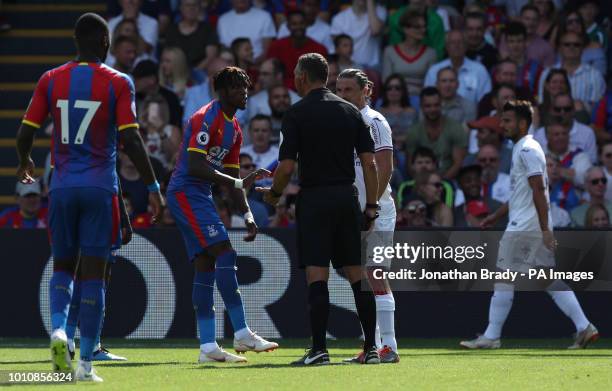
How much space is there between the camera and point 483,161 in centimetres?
1633

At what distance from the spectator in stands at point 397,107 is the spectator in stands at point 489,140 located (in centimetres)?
79

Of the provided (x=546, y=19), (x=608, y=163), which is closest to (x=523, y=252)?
(x=608, y=163)

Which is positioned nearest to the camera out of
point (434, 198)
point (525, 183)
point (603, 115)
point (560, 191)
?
point (525, 183)

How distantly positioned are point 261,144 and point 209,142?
6.29 meters

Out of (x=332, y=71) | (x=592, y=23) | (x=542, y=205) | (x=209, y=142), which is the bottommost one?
(x=542, y=205)

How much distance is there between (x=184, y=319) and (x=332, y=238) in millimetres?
4827

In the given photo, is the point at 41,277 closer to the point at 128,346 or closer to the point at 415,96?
the point at 128,346

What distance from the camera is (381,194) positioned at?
34.2 feet

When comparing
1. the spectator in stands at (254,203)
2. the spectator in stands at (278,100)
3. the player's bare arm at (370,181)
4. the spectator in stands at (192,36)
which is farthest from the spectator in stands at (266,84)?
the player's bare arm at (370,181)

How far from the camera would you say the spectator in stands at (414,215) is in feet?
50.5

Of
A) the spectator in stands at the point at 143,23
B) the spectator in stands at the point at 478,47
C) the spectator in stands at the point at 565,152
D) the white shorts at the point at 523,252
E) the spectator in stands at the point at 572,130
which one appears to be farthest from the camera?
the spectator in stands at the point at 143,23

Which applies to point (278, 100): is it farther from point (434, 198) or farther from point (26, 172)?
point (26, 172)

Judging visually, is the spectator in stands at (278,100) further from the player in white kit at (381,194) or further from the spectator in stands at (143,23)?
the player in white kit at (381,194)

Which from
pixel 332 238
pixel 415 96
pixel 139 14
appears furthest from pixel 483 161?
pixel 332 238
